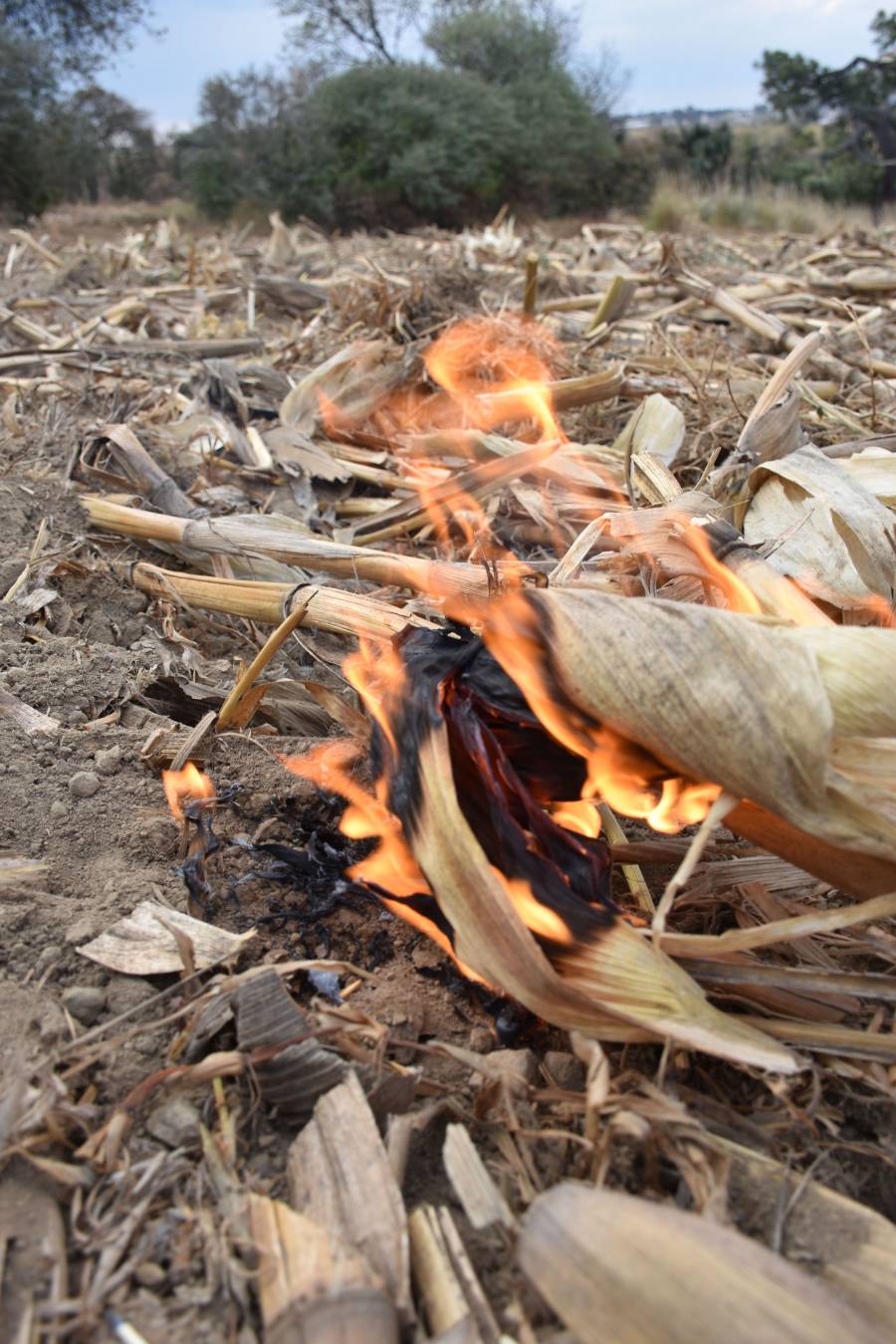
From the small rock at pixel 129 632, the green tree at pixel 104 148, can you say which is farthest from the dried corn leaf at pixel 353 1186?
the green tree at pixel 104 148

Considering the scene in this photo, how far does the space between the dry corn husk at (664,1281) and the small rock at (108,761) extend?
3.66 feet

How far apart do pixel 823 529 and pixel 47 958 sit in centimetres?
159

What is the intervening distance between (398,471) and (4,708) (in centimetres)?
171

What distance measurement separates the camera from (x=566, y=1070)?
1.27 metres

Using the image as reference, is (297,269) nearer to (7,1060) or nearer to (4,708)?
(4,708)

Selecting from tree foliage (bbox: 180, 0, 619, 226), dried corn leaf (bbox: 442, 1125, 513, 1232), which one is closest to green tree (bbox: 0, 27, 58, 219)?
tree foliage (bbox: 180, 0, 619, 226)

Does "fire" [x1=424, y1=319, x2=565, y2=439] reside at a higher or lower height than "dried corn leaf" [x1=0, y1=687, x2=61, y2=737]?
higher

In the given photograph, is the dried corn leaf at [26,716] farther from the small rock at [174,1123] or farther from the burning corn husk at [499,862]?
the small rock at [174,1123]

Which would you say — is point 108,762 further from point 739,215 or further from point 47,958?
point 739,215

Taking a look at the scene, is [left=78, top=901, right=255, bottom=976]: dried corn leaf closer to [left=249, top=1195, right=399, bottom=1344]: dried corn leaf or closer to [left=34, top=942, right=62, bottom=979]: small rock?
[left=34, top=942, right=62, bottom=979]: small rock

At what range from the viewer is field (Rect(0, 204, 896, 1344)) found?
3.23ft

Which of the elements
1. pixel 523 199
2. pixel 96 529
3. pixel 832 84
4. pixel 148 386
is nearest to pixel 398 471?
pixel 96 529

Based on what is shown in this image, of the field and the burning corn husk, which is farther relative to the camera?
the burning corn husk

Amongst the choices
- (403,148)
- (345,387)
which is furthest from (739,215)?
(345,387)
